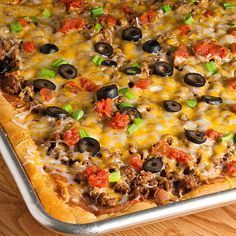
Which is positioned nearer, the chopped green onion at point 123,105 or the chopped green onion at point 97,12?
the chopped green onion at point 123,105

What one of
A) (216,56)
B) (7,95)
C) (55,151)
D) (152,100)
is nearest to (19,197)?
(55,151)

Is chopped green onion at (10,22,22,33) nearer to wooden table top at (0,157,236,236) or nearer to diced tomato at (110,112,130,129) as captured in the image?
diced tomato at (110,112,130,129)

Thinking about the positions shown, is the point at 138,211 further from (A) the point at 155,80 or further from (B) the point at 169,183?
(A) the point at 155,80

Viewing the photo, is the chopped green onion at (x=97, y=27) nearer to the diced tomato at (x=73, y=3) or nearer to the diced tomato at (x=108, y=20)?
the diced tomato at (x=108, y=20)

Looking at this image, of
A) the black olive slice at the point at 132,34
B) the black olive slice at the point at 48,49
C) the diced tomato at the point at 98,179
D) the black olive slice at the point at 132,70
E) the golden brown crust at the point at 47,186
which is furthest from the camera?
the black olive slice at the point at 132,34

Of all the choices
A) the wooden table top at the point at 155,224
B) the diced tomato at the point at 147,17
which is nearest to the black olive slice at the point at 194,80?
the diced tomato at the point at 147,17

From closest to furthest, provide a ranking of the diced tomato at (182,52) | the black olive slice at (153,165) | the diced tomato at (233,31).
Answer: the black olive slice at (153,165)
the diced tomato at (182,52)
the diced tomato at (233,31)

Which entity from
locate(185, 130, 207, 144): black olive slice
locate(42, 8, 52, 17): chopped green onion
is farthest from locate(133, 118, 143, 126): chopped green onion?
locate(42, 8, 52, 17): chopped green onion
